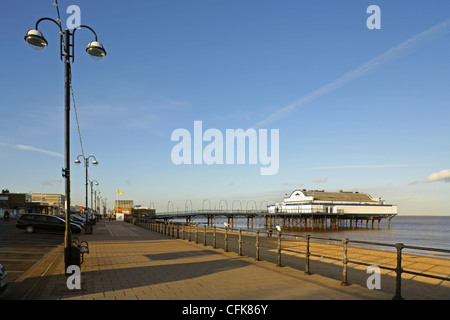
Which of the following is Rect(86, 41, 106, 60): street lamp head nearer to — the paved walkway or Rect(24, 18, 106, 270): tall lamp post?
Rect(24, 18, 106, 270): tall lamp post

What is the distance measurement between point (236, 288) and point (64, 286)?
14.0 feet

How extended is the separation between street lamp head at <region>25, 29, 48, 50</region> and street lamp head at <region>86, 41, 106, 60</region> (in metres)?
1.19

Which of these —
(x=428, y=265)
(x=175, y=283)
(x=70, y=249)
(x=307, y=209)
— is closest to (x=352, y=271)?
(x=428, y=265)

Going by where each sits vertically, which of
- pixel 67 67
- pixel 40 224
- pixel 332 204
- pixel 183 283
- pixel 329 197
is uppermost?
pixel 67 67

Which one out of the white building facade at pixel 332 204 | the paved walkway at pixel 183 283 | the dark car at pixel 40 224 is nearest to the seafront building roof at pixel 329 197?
the white building facade at pixel 332 204

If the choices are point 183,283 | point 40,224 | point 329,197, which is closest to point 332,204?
point 329,197

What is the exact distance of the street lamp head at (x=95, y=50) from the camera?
1079 centimetres

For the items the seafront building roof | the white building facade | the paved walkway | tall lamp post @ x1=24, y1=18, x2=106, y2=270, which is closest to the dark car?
the paved walkway

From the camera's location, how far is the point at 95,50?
1091 centimetres

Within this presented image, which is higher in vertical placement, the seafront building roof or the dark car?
the dark car

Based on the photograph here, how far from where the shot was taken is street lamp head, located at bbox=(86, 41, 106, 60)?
1079 centimetres

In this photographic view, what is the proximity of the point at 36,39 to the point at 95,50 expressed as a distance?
1.61 metres

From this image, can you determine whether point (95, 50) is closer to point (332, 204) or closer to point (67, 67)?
point (67, 67)
